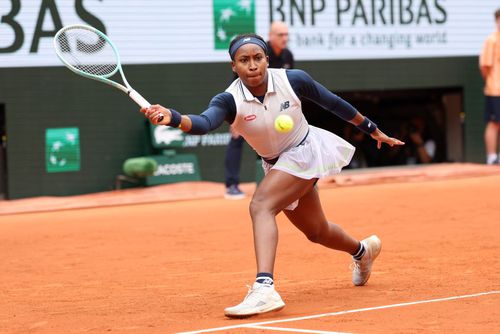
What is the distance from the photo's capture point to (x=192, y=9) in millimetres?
14633

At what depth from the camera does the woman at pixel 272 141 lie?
5750mm

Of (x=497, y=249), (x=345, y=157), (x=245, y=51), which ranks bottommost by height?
(x=497, y=249)

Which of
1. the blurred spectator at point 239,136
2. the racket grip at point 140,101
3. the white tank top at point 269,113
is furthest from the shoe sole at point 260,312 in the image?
the blurred spectator at point 239,136

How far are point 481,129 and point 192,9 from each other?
214 inches

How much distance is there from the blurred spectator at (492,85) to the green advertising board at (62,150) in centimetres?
630

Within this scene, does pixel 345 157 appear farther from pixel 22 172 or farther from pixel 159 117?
pixel 22 172

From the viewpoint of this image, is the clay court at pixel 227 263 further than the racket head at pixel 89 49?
No

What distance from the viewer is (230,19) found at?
14.9 m

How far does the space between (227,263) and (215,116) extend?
274 centimetres

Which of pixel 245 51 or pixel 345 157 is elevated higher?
pixel 245 51

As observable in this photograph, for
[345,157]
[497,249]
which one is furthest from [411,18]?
[345,157]

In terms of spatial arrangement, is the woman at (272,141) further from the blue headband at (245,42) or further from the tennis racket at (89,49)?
the tennis racket at (89,49)

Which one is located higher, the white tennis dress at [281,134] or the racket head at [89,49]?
the racket head at [89,49]

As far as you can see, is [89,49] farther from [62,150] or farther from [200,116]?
[62,150]
